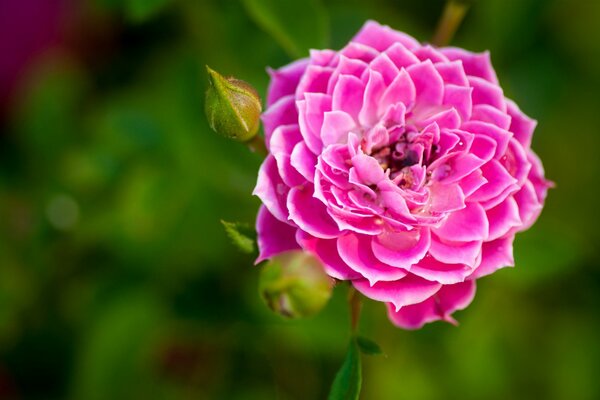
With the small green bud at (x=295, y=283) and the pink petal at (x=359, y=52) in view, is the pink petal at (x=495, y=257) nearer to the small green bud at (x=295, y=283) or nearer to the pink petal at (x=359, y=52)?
the small green bud at (x=295, y=283)

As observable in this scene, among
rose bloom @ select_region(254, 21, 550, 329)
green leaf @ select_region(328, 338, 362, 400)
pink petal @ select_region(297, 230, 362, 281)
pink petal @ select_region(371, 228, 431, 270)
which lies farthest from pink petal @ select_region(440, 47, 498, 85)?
green leaf @ select_region(328, 338, 362, 400)

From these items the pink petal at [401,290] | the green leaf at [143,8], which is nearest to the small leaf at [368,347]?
the pink petal at [401,290]

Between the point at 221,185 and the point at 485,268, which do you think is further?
the point at 221,185

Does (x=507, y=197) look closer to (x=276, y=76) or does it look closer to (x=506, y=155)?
(x=506, y=155)

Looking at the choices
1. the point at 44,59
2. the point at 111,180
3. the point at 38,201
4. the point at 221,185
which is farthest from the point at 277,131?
the point at 44,59

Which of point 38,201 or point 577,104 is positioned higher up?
point 577,104

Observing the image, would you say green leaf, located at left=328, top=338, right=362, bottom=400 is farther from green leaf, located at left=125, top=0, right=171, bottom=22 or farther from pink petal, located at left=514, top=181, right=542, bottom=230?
green leaf, located at left=125, top=0, right=171, bottom=22

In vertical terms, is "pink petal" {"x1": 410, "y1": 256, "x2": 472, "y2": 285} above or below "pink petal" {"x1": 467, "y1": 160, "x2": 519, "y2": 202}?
below
